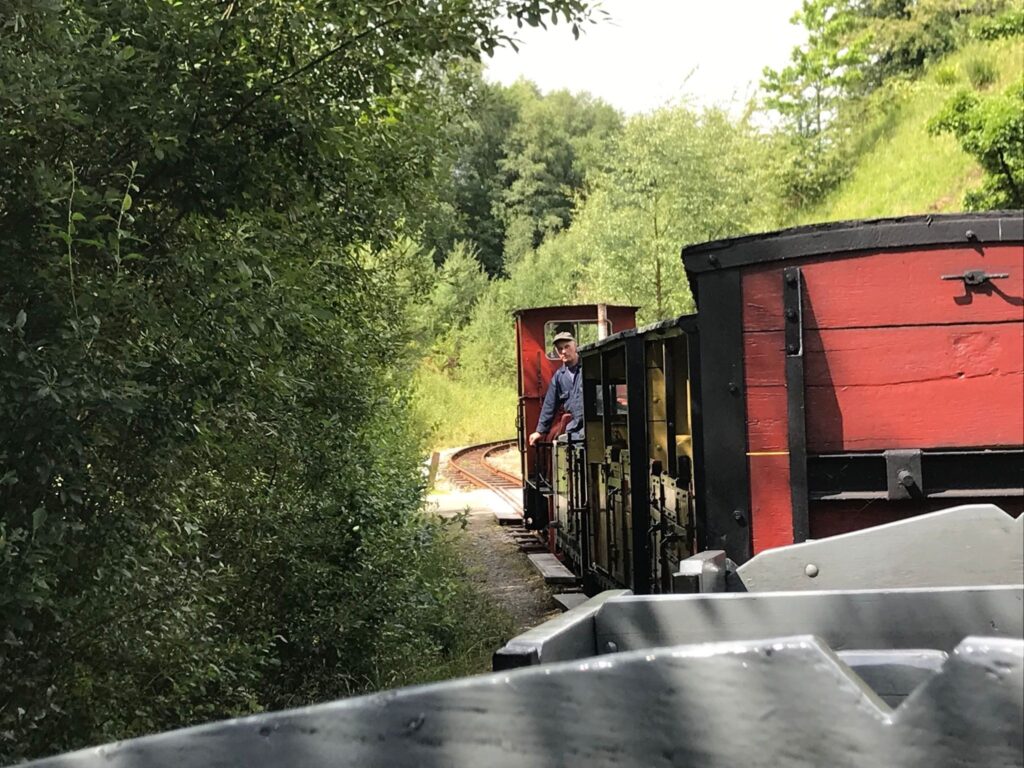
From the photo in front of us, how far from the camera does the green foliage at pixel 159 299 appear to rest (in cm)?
350

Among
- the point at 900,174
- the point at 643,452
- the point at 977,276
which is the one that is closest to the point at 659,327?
the point at 643,452

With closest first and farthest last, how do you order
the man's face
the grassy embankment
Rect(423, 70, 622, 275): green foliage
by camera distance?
the man's face < the grassy embankment < Rect(423, 70, 622, 275): green foliage

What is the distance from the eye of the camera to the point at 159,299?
4.07m

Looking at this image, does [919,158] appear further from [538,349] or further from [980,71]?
[538,349]

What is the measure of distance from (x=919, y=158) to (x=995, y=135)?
19934 millimetres

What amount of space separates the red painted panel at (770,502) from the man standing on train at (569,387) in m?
6.00

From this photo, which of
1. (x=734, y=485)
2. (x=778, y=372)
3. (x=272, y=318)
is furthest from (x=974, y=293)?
(x=272, y=318)

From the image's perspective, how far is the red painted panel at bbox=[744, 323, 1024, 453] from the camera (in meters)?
4.19

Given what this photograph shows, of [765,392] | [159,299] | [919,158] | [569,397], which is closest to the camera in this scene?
[159,299]

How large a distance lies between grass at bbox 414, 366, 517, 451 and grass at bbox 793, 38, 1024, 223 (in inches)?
558

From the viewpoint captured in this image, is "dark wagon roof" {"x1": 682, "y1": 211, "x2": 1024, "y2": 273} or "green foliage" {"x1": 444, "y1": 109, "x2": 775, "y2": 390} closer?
"dark wagon roof" {"x1": 682, "y1": 211, "x2": 1024, "y2": 273}

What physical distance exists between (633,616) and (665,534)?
458 cm

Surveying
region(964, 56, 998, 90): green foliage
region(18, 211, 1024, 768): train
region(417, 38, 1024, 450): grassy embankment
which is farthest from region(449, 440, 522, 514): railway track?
region(964, 56, 998, 90): green foliage

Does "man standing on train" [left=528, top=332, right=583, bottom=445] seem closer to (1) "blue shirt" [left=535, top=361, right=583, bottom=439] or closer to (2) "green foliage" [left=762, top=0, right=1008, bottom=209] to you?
(1) "blue shirt" [left=535, top=361, right=583, bottom=439]
